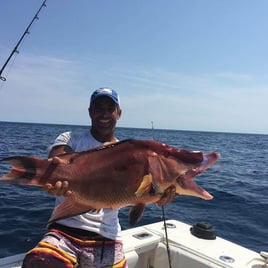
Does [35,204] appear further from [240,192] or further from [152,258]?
[240,192]

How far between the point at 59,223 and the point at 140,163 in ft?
3.96

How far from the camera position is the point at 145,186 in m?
2.64

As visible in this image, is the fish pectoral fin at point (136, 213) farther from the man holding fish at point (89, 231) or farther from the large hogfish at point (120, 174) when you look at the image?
the man holding fish at point (89, 231)

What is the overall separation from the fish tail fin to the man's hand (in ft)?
0.27

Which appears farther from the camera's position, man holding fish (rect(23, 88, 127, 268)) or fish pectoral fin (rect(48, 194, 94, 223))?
man holding fish (rect(23, 88, 127, 268))

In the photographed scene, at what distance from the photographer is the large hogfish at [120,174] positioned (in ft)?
8.77

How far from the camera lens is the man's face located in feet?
12.0

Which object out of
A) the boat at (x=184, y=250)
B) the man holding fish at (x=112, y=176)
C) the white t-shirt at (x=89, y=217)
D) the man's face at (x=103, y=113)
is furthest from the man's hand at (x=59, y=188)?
the boat at (x=184, y=250)

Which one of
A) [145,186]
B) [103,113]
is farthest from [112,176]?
[103,113]

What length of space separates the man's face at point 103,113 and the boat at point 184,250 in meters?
1.55

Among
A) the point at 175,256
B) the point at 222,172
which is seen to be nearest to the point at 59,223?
the point at 175,256

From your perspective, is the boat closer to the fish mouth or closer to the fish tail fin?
the fish mouth

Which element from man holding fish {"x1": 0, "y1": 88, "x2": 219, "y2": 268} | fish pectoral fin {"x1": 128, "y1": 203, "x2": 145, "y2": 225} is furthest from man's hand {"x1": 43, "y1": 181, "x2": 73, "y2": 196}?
fish pectoral fin {"x1": 128, "y1": 203, "x2": 145, "y2": 225}

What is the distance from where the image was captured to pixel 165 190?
277 cm
